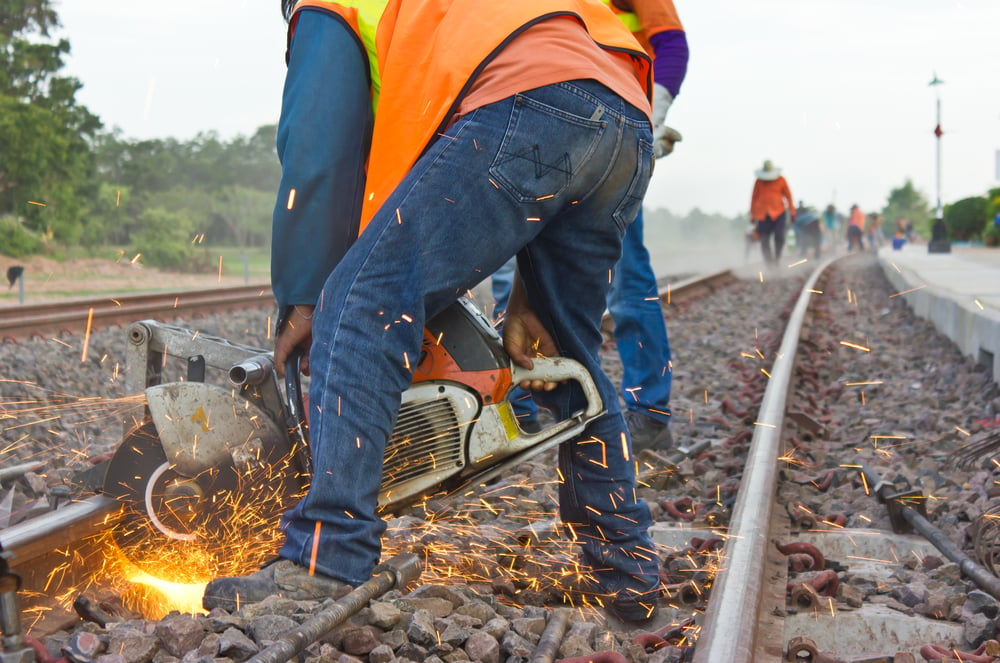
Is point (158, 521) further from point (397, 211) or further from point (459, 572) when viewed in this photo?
point (397, 211)

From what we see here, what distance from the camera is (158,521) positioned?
9.23 ft

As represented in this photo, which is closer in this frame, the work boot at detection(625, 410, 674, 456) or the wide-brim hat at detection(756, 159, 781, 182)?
the work boot at detection(625, 410, 674, 456)

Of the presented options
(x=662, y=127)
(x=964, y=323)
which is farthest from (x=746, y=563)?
(x=964, y=323)

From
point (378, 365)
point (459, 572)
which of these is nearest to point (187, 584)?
point (459, 572)

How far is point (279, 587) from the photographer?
2.27 meters

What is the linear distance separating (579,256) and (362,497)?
→ 891mm

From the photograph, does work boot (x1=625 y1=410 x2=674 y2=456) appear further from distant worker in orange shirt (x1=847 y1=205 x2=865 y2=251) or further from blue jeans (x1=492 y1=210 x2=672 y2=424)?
distant worker in orange shirt (x1=847 y1=205 x2=865 y2=251)

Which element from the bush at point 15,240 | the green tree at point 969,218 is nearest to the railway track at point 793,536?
the bush at point 15,240

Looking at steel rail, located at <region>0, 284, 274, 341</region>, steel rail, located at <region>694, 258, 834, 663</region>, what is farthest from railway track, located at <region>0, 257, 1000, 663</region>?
steel rail, located at <region>0, 284, 274, 341</region>

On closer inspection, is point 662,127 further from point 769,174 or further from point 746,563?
point 769,174

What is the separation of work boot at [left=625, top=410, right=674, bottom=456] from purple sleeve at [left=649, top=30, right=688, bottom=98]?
1478 mm

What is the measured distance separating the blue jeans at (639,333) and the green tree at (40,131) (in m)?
21.3

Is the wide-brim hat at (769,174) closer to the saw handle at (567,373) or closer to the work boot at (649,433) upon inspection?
the work boot at (649,433)

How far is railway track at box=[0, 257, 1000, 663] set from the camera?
255 centimetres
